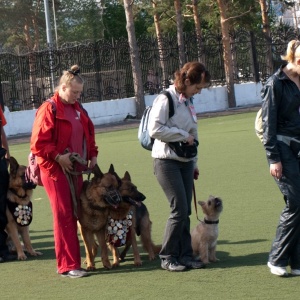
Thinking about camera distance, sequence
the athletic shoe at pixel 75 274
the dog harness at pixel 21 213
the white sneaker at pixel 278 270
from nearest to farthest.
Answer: the white sneaker at pixel 278 270 < the athletic shoe at pixel 75 274 < the dog harness at pixel 21 213

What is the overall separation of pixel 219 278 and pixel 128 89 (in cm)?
2558

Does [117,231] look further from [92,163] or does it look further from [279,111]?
[279,111]

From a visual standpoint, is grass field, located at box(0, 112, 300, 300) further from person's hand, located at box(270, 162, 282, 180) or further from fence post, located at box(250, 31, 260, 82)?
fence post, located at box(250, 31, 260, 82)

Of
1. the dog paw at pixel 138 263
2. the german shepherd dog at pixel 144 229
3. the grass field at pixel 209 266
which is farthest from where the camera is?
the german shepherd dog at pixel 144 229

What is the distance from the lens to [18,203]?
9203 mm

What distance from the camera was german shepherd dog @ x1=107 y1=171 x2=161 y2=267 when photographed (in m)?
8.34

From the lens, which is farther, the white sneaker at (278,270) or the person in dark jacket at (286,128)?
the white sneaker at (278,270)

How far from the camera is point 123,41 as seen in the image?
104 ft

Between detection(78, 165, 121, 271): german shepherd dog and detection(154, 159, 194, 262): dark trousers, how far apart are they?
47 centimetres

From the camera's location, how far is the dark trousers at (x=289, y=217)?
729cm

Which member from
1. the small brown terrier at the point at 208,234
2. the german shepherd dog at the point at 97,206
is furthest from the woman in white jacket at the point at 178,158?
the german shepherd dog at the point at 97,206

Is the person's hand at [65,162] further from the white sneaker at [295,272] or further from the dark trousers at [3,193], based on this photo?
the white sneaker at [295,272]

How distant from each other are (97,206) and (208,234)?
114cm

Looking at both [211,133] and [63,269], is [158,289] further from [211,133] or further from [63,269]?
[211,133]
